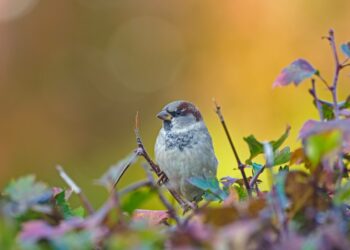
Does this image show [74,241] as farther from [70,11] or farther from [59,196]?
[70,11]

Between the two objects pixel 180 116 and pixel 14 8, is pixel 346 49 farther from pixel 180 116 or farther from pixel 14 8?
pixel 14 8

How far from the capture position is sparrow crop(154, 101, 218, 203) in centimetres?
163

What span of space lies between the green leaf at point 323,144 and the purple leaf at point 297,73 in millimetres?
169

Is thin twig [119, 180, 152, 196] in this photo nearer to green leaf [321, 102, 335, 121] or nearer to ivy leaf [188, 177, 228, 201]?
ivy leaf [188, 177, 228, 201]

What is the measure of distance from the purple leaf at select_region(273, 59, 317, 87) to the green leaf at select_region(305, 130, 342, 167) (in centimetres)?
17

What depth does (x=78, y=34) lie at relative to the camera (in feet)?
16.0

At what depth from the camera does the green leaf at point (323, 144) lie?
480mm

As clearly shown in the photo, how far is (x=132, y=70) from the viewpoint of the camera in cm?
498

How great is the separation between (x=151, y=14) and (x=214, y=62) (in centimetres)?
88

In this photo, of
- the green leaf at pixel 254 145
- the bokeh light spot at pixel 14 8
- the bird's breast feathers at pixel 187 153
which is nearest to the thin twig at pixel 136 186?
the green leaf at pixel 254 145

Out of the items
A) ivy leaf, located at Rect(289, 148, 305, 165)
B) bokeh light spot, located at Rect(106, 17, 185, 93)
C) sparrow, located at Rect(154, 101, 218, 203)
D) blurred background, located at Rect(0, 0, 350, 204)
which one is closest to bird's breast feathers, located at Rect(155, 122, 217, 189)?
sparrow, located at Rect(154, 101, 218, 203)

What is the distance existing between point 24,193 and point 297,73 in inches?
10.6

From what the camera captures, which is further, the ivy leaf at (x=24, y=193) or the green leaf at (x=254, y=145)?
the green leaf at (x=254, y=145)

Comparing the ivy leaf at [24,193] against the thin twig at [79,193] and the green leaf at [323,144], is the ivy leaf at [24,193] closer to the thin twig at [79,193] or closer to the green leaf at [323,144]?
the thin twig at [79,193]
